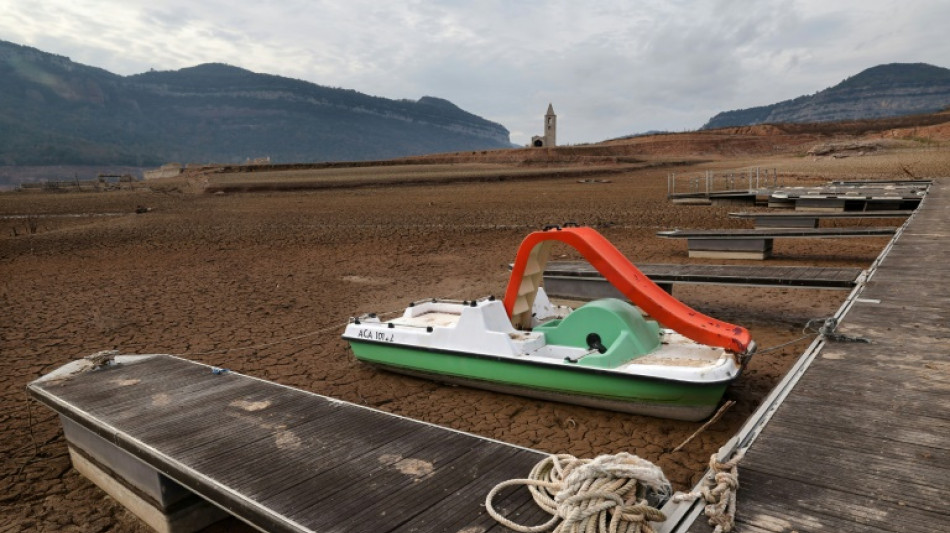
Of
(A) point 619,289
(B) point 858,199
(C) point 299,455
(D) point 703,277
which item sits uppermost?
(B) point 858,199

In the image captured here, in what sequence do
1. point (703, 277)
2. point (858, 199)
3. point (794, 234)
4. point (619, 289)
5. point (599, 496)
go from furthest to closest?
point (858, 199) < point (794, 234) < point (703, 277) < point (619, 289) < point (599, 496)

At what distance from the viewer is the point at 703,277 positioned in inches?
360

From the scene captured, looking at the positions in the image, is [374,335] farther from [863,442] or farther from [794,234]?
[794,234]

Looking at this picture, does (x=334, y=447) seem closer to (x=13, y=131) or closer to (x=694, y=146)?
(x=694, y=146)

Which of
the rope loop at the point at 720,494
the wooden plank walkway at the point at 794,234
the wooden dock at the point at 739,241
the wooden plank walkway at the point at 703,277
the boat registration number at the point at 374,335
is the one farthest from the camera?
the wooden dock at the point at 739,241

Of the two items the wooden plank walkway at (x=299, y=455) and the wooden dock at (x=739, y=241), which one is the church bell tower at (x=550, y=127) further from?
the wooden plank walkway at (x=299, y=455)

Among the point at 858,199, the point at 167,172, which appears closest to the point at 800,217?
the point at 858,199

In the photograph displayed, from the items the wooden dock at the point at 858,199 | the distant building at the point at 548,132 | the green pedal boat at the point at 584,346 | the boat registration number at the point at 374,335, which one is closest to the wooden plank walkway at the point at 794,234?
the wooden dock at the point at 858,199

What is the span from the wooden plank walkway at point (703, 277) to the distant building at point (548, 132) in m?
72.5

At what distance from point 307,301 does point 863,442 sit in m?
10.2

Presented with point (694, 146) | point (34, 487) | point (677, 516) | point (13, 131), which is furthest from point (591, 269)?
point (13, 131)

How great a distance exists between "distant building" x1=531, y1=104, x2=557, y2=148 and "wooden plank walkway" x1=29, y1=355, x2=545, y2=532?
78.8m

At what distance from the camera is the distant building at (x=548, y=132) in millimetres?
80875

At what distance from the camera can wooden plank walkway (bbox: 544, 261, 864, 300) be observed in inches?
334
